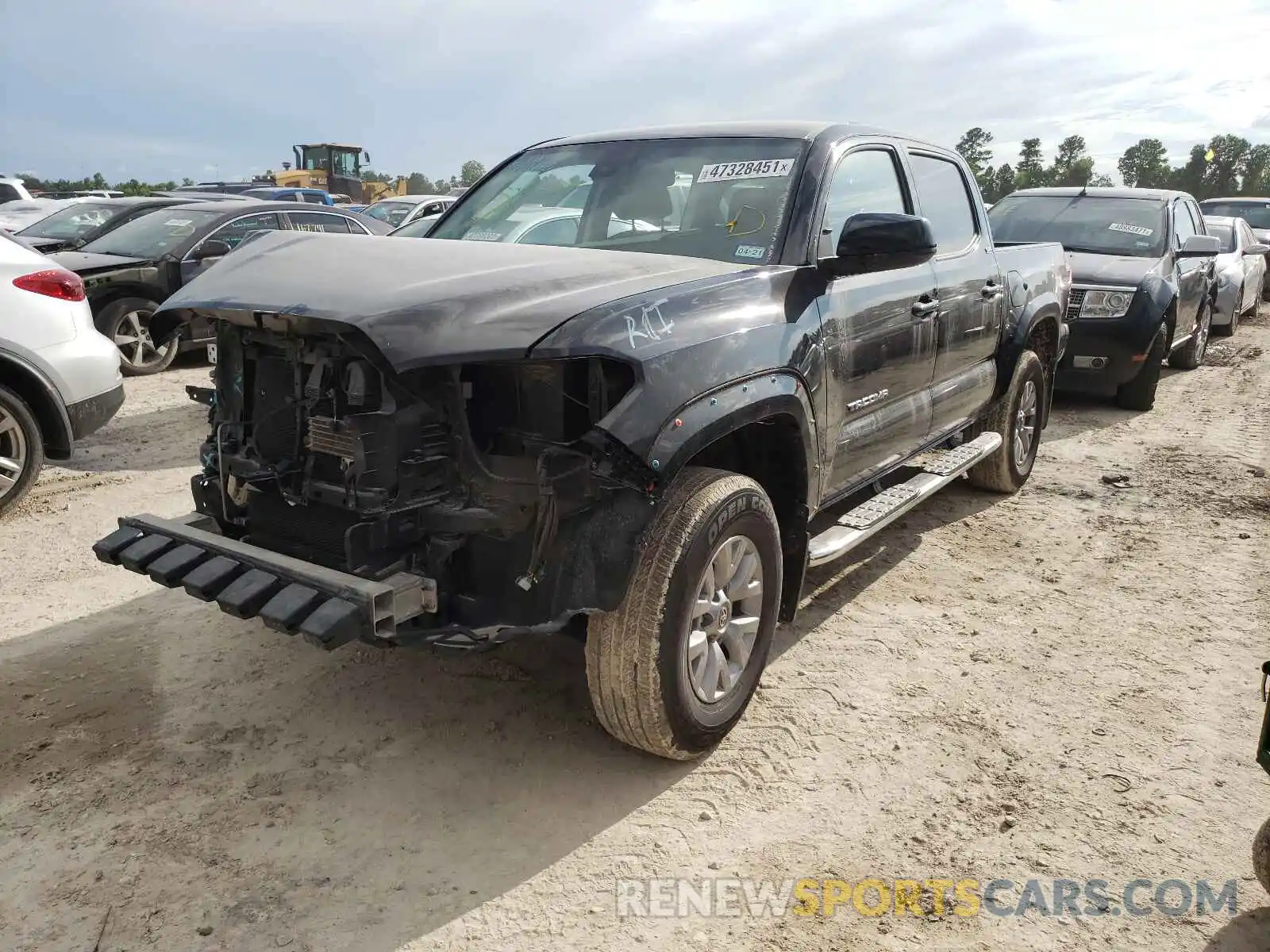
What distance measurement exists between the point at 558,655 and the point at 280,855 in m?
1.35

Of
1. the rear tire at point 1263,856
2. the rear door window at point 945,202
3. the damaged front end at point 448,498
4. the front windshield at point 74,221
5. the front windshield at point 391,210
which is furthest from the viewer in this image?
the front windshield at point 391,210

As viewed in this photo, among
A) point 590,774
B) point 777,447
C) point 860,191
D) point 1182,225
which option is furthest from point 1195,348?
point 590,774

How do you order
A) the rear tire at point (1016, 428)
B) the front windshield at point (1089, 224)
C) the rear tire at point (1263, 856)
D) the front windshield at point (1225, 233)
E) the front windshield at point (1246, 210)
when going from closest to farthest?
1. the rear tire at point (1263, 856)
2. the rear tire at point (1016, 428)
3. the front windshield at point (1089, 224)
4. the front windshield at point (1225, 233)
5. the front windshield at point (1246, 210)

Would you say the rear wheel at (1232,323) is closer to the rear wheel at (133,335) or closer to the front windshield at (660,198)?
the front windshield at (660,198)

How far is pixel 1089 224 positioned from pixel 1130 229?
36cm

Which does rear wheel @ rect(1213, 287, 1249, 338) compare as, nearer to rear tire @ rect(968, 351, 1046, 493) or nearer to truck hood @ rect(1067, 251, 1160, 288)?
truck hood @ rect(1067, 251, 1160, 288)

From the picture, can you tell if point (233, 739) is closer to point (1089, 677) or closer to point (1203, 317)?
point (1089, 677)

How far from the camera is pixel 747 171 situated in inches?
146

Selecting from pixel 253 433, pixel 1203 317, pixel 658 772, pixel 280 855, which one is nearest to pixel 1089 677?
pixel 658 772

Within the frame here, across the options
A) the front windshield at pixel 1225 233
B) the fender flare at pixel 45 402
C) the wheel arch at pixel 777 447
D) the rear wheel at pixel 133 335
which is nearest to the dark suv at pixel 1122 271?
the front windshield at pixel 1225 233

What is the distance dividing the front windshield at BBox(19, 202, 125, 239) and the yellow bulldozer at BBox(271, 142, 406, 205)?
20.0m

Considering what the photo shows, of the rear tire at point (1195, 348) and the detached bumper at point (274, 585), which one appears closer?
the detached bumper at point (274, 585)

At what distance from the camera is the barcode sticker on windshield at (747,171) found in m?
3.65

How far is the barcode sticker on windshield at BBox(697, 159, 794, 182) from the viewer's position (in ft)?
12.0
